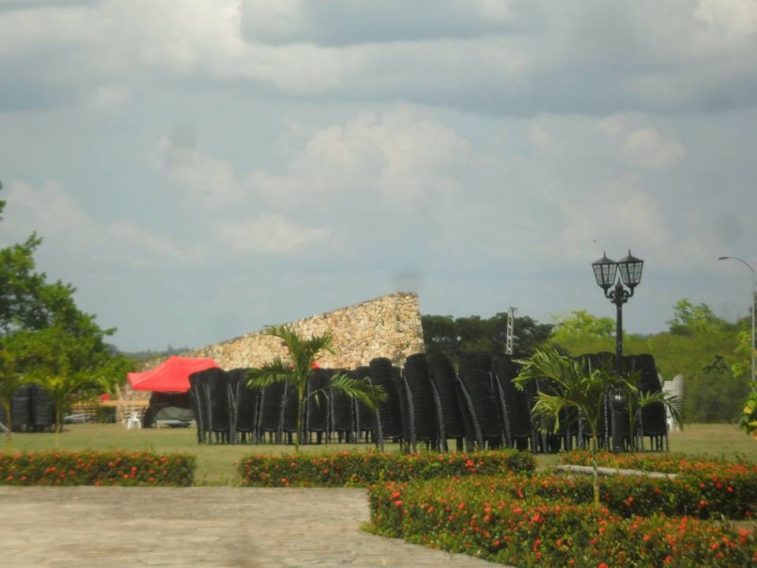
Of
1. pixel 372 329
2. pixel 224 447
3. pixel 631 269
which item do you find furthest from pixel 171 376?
pixel 631 269

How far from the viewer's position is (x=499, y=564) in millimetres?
10836

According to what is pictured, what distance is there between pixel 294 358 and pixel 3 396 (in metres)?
9.29

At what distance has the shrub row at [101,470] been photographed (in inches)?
750

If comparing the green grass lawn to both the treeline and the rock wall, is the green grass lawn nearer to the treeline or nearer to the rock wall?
the treeline

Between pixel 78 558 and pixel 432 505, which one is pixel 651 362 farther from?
pixel 78 558

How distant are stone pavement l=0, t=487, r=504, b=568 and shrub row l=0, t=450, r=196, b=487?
598mm

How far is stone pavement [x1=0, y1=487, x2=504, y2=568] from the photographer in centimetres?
1107

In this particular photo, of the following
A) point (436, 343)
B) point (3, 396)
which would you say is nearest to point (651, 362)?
point (3, 396)

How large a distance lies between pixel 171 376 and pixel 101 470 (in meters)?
33.3

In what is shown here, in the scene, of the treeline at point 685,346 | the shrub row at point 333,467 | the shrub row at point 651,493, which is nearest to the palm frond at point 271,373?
the shrub row at point 333,467

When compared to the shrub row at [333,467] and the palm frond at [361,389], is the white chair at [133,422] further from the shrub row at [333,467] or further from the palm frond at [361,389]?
the shrub row at [333,467]

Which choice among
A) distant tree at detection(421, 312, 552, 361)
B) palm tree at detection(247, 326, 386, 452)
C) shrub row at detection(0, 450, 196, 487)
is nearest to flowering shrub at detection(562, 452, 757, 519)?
shrub row at detection(0, 450, 196, 487)

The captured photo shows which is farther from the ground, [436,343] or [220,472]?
[436,343]

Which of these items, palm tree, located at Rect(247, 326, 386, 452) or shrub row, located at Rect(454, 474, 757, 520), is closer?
shrub row, located at Rect(454, 474, 757, 520)
